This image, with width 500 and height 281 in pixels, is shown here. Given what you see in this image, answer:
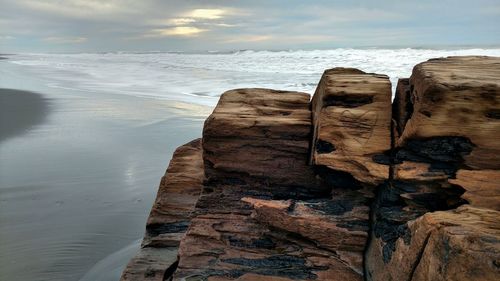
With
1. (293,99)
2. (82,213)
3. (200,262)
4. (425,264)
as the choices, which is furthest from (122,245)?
(425,264)

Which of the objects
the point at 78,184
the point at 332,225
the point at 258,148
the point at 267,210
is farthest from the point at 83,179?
the point at 332,225

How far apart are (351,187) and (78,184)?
201 inches

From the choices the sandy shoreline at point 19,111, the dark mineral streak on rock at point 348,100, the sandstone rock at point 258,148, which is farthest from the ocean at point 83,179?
the dark mineral streak on rock at point 348,100

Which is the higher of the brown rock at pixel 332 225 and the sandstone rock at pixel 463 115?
the sandstone rock at pixel 463 115

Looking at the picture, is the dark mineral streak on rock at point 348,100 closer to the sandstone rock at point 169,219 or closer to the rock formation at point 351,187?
the rock formation at point 351,187

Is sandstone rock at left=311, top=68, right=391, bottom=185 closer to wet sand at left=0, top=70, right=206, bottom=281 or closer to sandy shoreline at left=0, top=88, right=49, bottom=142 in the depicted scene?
wet sand at left=0, top=70, right=206, bottom=281

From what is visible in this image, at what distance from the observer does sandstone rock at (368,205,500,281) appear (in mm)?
2230

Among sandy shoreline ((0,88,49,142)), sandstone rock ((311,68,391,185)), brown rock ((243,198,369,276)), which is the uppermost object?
sandstone rock ((311,68,391,185))

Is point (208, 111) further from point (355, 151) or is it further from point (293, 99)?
point (355, 151)

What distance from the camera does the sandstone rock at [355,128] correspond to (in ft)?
11.4

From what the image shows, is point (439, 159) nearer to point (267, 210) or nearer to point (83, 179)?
point (267, 210)

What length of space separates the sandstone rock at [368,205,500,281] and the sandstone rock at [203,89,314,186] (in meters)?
1.24

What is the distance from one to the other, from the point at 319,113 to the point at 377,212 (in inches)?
38.3

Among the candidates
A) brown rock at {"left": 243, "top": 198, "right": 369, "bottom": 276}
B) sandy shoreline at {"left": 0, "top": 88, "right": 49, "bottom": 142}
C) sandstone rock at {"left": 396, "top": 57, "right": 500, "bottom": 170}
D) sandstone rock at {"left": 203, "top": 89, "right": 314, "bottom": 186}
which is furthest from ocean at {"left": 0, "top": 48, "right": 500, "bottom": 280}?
sandstone rock at {"left": 396, "top": 57, "right": 500, "bottom": 170}
